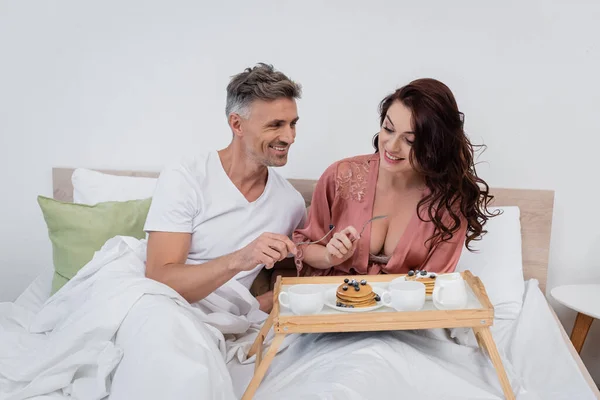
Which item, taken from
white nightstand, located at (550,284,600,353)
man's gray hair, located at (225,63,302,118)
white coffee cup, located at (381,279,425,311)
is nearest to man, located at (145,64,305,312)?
man's gray hair, located at (225,63,302,118)

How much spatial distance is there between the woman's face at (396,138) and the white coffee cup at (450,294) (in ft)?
1.36

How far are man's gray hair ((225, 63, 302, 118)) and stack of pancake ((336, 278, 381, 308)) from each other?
633 millimetres

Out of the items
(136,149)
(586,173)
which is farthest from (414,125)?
(136,149)

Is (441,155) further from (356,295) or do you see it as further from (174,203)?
(174,203)

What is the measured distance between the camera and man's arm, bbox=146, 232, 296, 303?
1.62m

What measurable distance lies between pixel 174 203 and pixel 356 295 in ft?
2.11

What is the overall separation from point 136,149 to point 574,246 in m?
1.74

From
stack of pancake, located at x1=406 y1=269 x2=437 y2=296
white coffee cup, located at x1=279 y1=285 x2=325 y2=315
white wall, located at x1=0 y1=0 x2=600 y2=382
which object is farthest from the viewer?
white wall, located at x1=0 y1=0 x2=600 y2=382

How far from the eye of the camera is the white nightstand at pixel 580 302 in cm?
215

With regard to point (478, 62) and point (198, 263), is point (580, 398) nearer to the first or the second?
point (198, 263)

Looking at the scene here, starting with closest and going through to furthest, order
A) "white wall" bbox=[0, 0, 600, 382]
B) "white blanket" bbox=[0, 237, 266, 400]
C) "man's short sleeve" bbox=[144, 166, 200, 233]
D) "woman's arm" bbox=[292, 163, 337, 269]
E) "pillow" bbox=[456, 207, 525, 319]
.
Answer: "white blanket" bbox=[0, 237, 266, 400]
"man's short sleeve" bbox=[144, 166, 200, 233]
"woman's arm" bbox=[292, 163, 337, 269]
"pillow" bbox=[456, 207, 525, 319]
"white wall" bbox=[0, 0, 600, 382]

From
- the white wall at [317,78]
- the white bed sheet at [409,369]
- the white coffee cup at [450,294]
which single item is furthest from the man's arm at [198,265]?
the white wall at [317,78]

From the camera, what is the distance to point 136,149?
2646 mm

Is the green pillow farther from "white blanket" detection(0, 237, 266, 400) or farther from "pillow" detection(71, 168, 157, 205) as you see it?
"white blanket" detection(0, 237, 266, 400)
